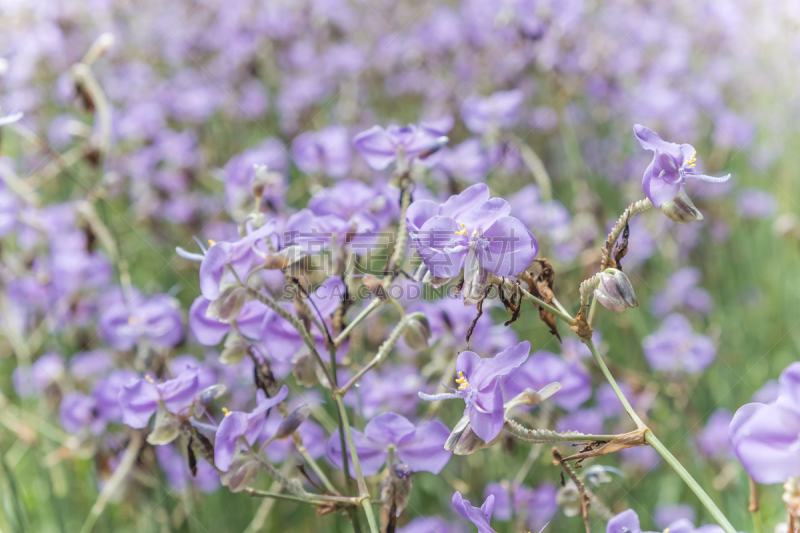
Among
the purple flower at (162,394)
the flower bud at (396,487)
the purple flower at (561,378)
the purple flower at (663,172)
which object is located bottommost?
the purple flower at (561,378)

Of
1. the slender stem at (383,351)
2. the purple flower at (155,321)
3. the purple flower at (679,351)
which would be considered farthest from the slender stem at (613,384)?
the purple flower at (679,351)

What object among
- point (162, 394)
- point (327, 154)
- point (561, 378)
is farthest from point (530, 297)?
point (327, 154)

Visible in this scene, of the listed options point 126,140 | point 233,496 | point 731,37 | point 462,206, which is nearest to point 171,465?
point 233,496

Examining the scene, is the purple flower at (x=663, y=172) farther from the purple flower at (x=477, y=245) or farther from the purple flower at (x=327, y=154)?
the purple flower at (x=327, y=154)

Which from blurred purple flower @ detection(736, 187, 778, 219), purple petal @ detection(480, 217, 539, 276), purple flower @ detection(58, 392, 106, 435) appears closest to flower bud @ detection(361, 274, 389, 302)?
purple petal @ detection(480, 217, 539, 276)

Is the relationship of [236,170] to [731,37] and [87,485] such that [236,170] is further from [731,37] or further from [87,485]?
[731,37]

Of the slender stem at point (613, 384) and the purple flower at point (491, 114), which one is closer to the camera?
the slender stem at point (613, 384)
